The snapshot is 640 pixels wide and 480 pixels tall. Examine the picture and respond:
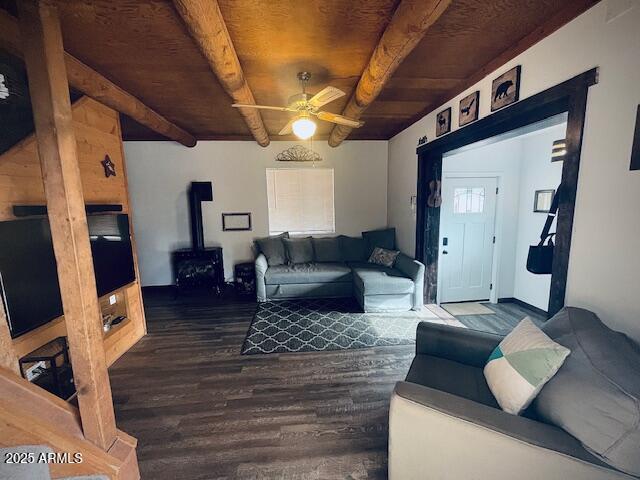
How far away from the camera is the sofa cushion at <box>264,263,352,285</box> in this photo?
4.03 metres

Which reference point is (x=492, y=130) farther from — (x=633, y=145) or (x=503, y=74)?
(x=633, y=145)

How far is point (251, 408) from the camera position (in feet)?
6.35

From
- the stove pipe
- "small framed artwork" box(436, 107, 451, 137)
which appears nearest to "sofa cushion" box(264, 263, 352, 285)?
the stove pipe

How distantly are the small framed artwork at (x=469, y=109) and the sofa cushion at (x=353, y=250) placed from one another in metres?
2.53

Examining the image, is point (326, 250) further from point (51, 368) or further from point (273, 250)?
point (51, 368)

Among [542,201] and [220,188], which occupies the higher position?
[220,188]

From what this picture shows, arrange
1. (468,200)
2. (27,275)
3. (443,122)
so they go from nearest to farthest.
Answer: (27,275)
(443,122)
(468,200)

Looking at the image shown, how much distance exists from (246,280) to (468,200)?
3.73 m

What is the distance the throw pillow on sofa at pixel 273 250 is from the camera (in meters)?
4.46

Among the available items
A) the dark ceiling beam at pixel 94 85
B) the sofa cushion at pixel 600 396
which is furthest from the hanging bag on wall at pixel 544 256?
the dark ceiling beam at pixel 94 85

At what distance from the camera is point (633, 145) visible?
4.29ft

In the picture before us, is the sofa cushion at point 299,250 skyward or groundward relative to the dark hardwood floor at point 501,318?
skyward

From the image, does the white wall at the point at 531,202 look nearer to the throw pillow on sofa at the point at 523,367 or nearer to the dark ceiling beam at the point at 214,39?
the throw pillow on sofa at the point at 523,367

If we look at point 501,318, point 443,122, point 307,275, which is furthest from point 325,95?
point 501,318
